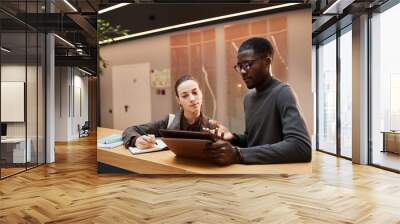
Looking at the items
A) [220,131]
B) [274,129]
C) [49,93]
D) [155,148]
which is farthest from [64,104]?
[274,129]

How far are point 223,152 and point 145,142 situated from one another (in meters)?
1.15

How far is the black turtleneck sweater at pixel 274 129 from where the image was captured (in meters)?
4.73

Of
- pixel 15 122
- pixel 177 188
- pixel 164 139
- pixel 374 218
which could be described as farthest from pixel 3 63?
pixel 374 218

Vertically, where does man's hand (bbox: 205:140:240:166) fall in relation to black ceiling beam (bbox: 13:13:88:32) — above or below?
below

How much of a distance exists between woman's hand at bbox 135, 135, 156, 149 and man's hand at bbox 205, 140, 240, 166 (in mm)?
853

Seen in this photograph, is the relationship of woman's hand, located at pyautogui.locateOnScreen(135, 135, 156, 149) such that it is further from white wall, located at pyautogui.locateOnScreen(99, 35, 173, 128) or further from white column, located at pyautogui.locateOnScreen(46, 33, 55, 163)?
white column, located at pyautogui.locateOnScreen(46, 33, 55, 163)

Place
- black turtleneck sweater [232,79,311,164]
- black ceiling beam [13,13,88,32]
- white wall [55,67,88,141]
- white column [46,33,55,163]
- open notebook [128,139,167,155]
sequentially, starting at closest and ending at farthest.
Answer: black turtleneck sweater [232,79,311,164] → open notebook [128,139,167,155] → black ceiling beam [13,13,88,32] → white column [46,33,55,163] → white wall [55,67,88,141]

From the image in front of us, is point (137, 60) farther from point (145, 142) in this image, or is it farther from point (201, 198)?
point (201, 198)

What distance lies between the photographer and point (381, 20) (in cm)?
705

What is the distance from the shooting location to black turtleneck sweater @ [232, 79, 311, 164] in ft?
15.5

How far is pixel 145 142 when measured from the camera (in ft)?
17.7

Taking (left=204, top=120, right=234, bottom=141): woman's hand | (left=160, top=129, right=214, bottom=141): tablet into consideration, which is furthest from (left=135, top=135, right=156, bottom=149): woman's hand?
(left=204, top=120, right=234, bottom=141): woman's hand

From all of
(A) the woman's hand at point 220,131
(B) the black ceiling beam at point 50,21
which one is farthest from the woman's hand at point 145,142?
(B) the black ceiling beam at point 50,21

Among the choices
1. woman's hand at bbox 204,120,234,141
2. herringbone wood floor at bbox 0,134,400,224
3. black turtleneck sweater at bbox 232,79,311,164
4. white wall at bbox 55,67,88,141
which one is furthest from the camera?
white wall at bbox 55,67,88,141
